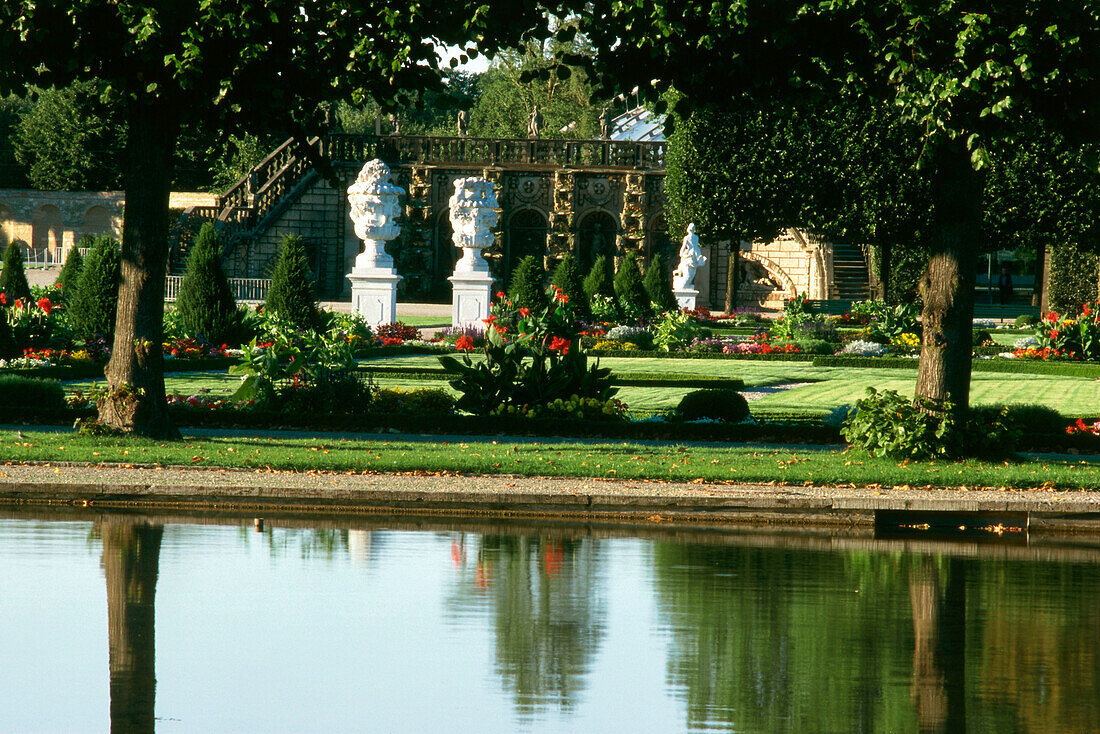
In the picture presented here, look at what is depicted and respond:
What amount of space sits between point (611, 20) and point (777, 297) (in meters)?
38.4

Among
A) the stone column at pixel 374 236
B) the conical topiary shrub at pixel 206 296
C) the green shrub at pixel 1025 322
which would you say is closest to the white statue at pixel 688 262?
the green shrub at pixel 1025 322

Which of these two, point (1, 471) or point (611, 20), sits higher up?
point (611, 20)

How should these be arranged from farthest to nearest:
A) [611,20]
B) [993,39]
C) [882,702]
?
[611,20] < [993,39] < [882,702]

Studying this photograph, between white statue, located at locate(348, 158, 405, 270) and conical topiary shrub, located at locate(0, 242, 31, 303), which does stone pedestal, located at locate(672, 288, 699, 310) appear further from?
conical topiary shrub, located at locate(0, 242, 31, 303)

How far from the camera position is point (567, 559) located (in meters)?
8.13

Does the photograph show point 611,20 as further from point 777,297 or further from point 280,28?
point 777,297

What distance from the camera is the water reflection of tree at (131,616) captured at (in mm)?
4961

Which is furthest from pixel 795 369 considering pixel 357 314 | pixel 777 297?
pixel 777 297

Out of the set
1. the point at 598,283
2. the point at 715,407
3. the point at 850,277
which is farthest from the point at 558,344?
the point at 850,277

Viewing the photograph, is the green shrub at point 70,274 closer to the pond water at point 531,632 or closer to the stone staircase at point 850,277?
the pond water at point 531,632

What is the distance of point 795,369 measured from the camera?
80.6 feet

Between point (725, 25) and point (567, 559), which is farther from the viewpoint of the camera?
point (725, 25)

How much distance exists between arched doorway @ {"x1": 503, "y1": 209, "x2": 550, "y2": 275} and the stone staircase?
Result: 34.3ft

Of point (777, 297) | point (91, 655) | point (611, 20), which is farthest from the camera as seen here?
point (777, 297)
